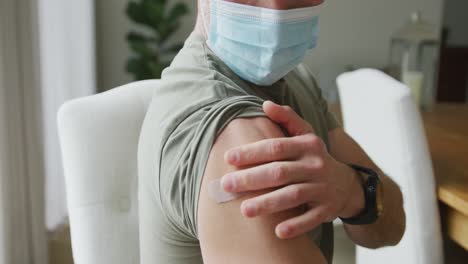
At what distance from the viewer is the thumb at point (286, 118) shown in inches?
29.5

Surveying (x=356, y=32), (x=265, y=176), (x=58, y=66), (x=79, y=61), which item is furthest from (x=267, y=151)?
(x=356, y=32)

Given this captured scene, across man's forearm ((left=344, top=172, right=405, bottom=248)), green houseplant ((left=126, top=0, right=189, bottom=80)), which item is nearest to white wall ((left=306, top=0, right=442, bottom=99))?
green houseplant ((left=126, top=0, right=189, bottom=80))

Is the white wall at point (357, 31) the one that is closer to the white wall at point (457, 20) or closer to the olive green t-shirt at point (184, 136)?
the white wall at point (457, 20)

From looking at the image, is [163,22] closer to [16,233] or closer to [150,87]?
[16,233]

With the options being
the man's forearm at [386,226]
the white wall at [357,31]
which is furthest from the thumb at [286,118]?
the white wall at [357,31]

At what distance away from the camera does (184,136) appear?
2.43 feet

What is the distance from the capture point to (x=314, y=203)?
2.41 feet

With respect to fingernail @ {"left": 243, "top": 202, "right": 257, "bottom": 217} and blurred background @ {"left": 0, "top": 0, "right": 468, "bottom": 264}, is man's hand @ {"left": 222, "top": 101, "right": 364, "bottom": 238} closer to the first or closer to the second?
fingernail @ {"left": 243, "top": 202, "right": 257, "bottom": 217}

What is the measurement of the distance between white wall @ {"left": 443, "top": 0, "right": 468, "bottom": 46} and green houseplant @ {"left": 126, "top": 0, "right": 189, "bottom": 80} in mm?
3191

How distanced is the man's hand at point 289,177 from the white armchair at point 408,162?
751 mm

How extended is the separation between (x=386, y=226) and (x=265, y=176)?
457 mm

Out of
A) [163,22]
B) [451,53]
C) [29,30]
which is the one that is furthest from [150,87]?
[451,53]

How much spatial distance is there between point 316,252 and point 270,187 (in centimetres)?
11

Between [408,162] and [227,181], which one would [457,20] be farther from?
[227,181]
